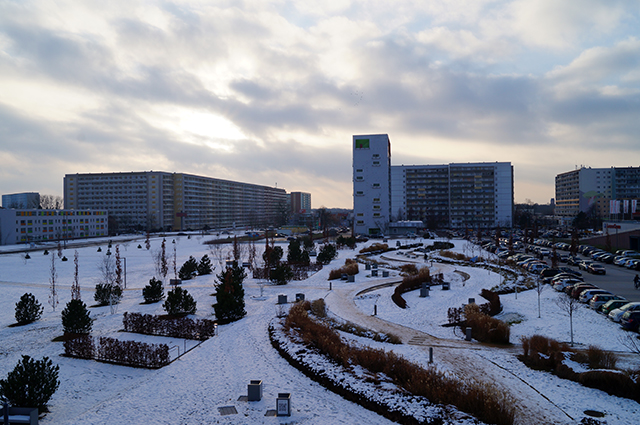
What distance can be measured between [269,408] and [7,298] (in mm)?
33437

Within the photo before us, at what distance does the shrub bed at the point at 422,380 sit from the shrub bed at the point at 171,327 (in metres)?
6.07

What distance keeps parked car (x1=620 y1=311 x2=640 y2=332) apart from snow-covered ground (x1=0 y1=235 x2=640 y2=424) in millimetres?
564

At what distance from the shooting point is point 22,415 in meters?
11.8

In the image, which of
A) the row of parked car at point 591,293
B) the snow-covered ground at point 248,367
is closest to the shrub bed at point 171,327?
the snow-covered ground at point 248,367

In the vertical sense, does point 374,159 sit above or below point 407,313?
above

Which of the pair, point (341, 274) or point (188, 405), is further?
point (341, 274)

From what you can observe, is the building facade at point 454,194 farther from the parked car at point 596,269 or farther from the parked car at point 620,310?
the parked car at point 620,310

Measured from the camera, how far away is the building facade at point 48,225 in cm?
8772

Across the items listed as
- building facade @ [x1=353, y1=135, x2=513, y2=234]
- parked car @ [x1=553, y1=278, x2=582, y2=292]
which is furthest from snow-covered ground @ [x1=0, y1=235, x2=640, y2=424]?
building facade @ [x1=353, y1=135, x2=513, y2=234]

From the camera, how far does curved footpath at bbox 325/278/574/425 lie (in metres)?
11.5

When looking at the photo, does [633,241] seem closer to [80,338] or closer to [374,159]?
[374,159]

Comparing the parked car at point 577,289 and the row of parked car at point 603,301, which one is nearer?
the row of parked car at point 603,301

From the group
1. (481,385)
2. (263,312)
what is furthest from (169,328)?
(481,385)

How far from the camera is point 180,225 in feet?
473
